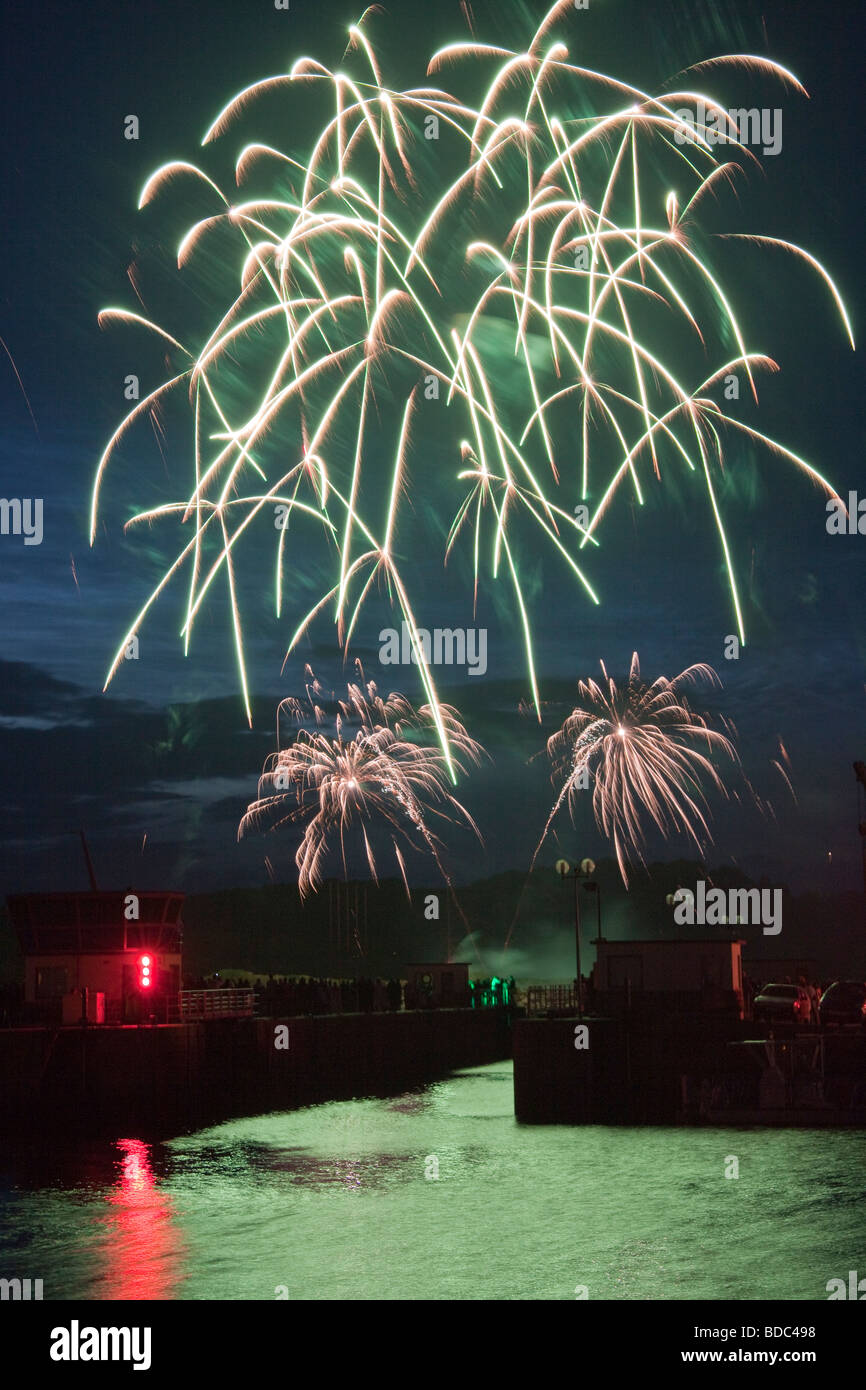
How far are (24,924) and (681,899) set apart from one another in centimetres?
3306

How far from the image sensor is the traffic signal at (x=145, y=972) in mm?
72275

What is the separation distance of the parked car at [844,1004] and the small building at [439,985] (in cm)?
3467

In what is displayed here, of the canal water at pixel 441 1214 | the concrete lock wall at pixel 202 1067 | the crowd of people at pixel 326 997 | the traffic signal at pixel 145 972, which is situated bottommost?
the canal water at pixel 441 1214

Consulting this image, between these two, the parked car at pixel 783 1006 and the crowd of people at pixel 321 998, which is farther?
the crowd of people at pixel 321 998

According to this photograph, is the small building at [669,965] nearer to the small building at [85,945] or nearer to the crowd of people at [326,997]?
the crowd of people at [326,997]

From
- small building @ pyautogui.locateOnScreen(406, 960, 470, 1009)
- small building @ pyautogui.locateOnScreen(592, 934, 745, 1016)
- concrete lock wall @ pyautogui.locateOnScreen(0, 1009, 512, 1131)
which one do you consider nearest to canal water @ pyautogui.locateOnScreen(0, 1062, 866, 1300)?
concrete lock wall @ pyautogui.locateOnScreen(0, 1009, 512, 1131)

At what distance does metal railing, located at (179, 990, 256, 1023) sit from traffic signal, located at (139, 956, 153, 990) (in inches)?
72.7

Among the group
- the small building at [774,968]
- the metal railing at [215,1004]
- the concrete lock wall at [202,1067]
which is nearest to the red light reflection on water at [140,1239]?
the concrete lock wall at [202,1067]

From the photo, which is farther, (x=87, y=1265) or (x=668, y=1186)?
(x=668, y=1186)

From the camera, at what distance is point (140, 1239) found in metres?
39.0

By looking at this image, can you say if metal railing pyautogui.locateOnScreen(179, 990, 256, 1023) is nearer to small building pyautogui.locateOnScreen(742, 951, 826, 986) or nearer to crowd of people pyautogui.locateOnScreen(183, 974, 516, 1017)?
crowd of people pyautogui.locateOnScreen(183, 974, 516, 1017)
